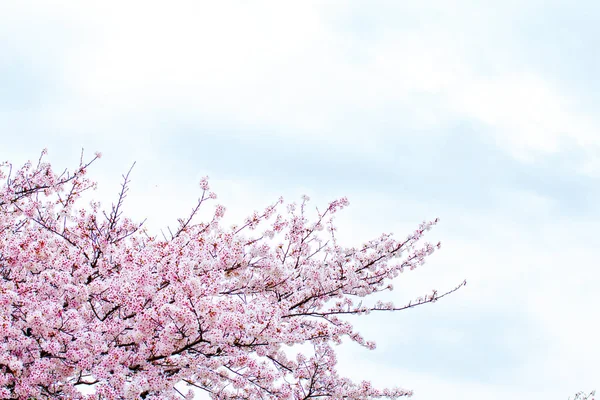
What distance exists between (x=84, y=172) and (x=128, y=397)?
6019 mm

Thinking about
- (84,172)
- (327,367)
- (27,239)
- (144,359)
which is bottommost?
(144,359)

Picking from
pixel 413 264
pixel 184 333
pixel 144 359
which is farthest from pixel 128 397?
pixel 413 264

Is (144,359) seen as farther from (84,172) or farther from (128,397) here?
(84,172)

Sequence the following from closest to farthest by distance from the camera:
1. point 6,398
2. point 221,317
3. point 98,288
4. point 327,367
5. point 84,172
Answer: point 221,317
point 6,398
point 98,288
point 327,367
point 84,172

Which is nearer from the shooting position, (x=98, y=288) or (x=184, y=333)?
(x=184, y=333)

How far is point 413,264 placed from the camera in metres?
10.8

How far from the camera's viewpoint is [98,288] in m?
8.67

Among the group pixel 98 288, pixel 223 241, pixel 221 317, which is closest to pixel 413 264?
pixel 223 241

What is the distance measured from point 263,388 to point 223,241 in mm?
2332

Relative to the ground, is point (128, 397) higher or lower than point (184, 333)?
lower

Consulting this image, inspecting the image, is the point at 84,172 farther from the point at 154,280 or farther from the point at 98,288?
the point at 154,280

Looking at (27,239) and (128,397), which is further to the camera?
(27,239)

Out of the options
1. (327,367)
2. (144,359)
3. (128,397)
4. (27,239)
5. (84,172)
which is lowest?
(128,397)

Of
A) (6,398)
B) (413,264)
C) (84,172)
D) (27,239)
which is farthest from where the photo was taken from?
(84,172)
